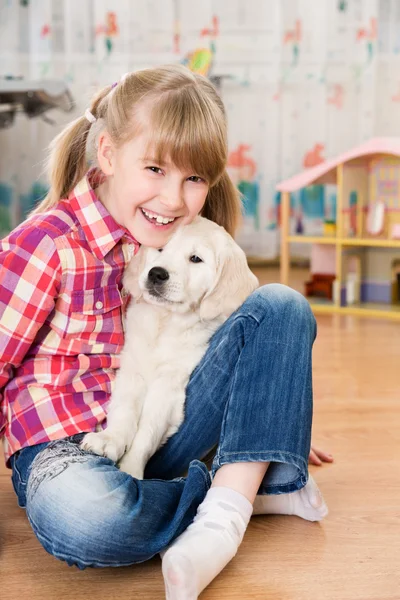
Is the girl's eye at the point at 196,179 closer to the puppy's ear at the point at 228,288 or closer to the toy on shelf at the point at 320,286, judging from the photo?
the puppy's ear at the point at 228,288

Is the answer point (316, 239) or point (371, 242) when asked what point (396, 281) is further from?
point (316, 239)

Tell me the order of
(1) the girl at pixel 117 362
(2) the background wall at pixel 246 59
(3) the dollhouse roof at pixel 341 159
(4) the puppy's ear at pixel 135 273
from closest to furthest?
(1) the girl at pixel 117 362, (4) the puppy's ear at pixel 135 273, (3) the dollhouse roof at pixel 341 159, (2) the background wall at pixel 246 59

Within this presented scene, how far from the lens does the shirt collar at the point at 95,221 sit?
1.27m

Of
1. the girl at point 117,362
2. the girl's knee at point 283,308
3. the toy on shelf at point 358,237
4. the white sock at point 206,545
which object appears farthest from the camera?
the toy on shelf at point 358,237

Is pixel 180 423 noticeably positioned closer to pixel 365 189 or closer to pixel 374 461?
pixel 374 461

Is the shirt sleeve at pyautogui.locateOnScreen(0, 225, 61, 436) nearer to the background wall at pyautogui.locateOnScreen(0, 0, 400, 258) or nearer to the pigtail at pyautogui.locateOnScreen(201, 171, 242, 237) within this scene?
the pigtail at pyautogui.locateOnScreen(201, 171, 242, 237)

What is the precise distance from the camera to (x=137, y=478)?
117 centimetres

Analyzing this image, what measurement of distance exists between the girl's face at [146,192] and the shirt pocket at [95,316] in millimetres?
112

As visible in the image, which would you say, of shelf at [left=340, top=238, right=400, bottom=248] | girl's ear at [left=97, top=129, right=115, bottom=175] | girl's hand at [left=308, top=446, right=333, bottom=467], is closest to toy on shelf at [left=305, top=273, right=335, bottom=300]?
shelf at [left=340, top=238, right=400, bottom=248]

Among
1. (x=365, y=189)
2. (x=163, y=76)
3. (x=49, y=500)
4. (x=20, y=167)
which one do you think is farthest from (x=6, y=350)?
(x=20, y=167)

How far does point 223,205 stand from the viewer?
147 centimetres

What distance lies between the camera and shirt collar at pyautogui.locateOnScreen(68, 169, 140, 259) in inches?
49.9

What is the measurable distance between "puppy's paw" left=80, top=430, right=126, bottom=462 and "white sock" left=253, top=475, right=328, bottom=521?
255 millimetres

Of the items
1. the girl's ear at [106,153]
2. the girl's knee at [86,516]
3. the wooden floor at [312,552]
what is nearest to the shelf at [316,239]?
the wooden floor at [312,552]
